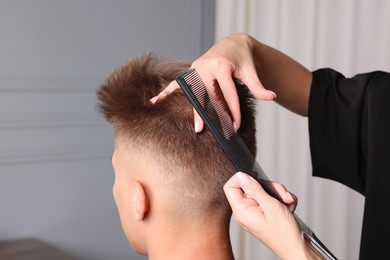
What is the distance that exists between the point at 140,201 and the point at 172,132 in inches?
5.7

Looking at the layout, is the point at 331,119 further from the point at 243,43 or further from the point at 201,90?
the point at 201,90

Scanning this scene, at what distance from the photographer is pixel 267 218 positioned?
36.0 inches

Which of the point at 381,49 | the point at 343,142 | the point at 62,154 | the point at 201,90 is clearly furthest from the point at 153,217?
the point at 62,154

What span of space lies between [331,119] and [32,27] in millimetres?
1409

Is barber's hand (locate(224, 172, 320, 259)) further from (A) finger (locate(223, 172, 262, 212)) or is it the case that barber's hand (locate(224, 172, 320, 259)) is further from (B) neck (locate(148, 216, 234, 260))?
(B) neck (locate(148, 216, 234, 260))

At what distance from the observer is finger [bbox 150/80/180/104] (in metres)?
1.12

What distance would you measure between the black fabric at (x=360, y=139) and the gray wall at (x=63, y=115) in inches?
51.2

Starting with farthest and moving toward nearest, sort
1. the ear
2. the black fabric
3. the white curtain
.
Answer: the white curtain → the black fabric → the ear

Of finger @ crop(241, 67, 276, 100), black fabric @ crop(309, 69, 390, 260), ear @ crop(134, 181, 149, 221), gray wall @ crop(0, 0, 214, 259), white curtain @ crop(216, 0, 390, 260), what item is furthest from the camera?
gray wall @ crop(0, 0, 214, 259)

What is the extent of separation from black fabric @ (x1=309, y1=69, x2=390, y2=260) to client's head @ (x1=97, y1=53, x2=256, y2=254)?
0.95 ft

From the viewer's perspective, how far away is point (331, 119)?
148 cm

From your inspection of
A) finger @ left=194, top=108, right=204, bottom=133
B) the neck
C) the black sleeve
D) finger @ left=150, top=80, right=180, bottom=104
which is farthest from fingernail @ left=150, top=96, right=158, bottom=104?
the black sleeve

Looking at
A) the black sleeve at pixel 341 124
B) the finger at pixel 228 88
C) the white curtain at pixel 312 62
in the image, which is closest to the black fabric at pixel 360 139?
the black sleeve at pixel 341 124

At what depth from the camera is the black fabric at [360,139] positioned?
131cm
